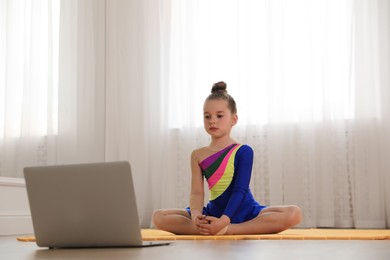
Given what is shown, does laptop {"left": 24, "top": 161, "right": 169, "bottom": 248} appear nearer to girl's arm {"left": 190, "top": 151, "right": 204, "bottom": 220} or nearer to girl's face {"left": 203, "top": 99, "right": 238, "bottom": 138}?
girl's arm {"left": 190, "top": 151, "right": 204, "bottom": 220}

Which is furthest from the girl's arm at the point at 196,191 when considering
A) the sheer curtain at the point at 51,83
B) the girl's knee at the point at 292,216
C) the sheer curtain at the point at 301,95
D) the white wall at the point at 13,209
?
the sheer curtain at the point at 51,83

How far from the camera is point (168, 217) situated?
2211 mm

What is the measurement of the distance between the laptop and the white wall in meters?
1.40

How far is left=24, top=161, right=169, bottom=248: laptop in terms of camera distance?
1257 mm

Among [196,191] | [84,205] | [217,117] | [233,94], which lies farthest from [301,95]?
[84,205]

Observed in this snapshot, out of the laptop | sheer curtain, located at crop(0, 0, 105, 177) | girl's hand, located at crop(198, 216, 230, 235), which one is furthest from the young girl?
sheer curtain, located at crop(0, 0, 105, 177)

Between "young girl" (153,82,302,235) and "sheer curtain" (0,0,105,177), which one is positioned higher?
"sheer curtain" (0,0,105,177)

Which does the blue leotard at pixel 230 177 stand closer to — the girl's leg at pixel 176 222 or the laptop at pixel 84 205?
the girl's leg at pixel 176 222

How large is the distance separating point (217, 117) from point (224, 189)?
0.26 meters

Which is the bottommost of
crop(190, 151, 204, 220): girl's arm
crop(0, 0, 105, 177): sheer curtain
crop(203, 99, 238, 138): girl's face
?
crop(190, 151, 204, 220): girl's arm

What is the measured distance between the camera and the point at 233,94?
11.6 feet

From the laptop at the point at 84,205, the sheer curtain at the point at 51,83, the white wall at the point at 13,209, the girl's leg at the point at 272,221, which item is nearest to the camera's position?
the laptop at the point at 84,205

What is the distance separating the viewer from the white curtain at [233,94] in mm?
3246

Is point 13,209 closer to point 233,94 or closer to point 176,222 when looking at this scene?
point 176,222
